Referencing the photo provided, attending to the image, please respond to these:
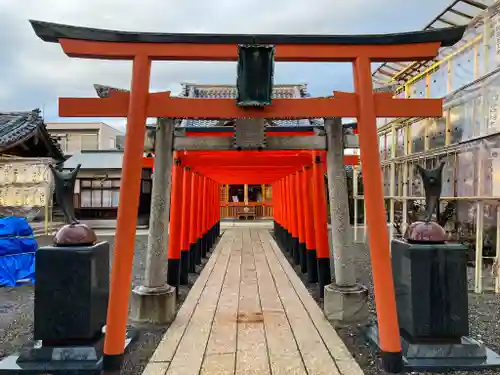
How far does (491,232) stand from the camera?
8297mm

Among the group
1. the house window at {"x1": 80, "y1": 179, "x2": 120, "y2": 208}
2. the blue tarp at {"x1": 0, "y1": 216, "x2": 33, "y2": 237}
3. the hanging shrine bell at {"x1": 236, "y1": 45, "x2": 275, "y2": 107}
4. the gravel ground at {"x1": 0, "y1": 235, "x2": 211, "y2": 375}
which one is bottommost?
the gravel ground at {"x1": 0, "y1": 235, "x2": 211, "y2": 375}

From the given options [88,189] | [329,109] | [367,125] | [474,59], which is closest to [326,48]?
[329,109]

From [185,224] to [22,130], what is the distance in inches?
305

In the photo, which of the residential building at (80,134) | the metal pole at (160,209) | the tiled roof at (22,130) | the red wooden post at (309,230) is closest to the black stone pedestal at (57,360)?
the metal pole at (160,209)

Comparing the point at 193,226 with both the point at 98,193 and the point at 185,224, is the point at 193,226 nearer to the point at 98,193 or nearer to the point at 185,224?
the point at 185,224

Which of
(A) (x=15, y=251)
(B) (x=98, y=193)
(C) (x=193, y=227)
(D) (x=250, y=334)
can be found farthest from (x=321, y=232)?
(B) (x=98, y=193)

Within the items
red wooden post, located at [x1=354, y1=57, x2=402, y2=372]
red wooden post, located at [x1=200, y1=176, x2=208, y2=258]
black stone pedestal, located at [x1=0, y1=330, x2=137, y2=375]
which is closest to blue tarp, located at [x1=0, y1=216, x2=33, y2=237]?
red wooden post, located at [x1=200, y1=176, x2=208, y2=258]

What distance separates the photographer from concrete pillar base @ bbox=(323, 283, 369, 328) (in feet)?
16.1

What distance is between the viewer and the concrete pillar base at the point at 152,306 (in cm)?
488

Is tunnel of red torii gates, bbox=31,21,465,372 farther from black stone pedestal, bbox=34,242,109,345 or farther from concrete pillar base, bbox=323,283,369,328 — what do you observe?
concrete pillar base, bbox=323,283,369,328

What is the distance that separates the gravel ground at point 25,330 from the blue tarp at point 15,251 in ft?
1.15

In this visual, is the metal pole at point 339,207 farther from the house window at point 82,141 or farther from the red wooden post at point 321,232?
the house window at point 82,141

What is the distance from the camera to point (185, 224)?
7734mm

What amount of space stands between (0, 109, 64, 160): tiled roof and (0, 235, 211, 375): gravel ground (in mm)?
A: 6230
